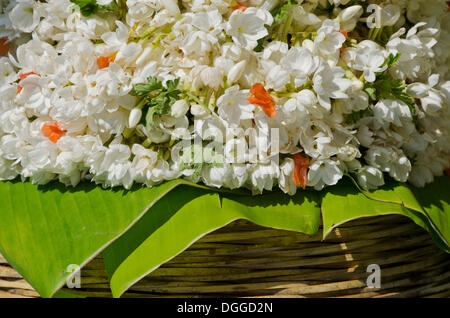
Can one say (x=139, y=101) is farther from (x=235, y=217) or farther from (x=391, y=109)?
(x=391, y=109)

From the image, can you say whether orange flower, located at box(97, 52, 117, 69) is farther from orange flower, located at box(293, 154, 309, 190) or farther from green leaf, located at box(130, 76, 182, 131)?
orange flower, located at box(293, 154, 309, 190)

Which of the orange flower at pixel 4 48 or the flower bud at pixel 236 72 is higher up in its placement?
the flower bud at pixel 236 72

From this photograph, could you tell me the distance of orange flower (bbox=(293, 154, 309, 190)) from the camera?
676 millimetres

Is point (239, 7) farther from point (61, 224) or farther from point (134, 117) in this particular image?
point (61, 224)

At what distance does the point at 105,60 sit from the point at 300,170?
251mm

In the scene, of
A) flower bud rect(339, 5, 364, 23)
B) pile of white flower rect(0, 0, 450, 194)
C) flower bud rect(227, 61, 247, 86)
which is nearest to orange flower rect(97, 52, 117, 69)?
pile of white flower rect(0, 0, 450, 194)

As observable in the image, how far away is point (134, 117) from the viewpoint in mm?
654

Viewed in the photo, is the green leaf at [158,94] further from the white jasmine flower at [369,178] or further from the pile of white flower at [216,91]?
the white jasmine flower at [369,178]

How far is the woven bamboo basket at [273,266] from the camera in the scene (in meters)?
0.71

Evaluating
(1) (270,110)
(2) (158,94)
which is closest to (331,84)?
(1) (270,110)

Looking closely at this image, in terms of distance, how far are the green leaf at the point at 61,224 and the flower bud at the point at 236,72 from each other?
128mm

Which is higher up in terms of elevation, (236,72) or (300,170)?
(236,72)

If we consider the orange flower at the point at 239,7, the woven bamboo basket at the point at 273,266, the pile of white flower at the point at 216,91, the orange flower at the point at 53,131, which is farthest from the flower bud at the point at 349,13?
the orange flower at the point at 53,131

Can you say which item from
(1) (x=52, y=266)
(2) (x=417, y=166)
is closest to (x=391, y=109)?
(2) (x=417, y=166)
